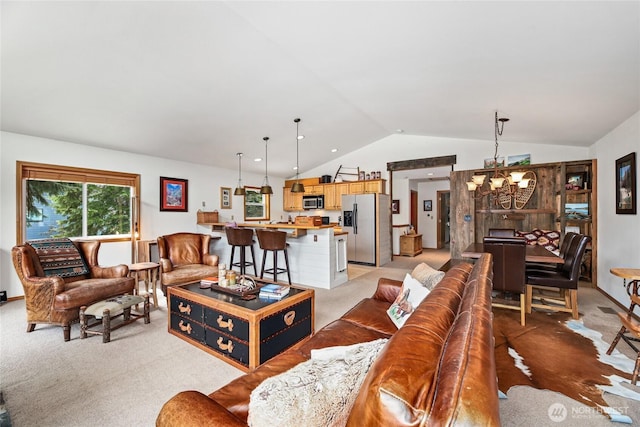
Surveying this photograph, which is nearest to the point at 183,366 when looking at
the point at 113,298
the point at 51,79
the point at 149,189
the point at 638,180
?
the point at 113,298

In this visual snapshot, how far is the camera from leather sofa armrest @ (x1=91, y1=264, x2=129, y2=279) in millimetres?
3307

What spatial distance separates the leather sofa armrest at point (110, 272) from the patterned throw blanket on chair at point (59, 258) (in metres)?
0.08

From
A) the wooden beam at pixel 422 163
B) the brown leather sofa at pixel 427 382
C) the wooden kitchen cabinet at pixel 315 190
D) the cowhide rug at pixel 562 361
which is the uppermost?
the wooden beam at pixel 422 163

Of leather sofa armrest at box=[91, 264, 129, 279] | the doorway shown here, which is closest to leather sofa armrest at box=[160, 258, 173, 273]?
leather sofa armrest at box=[91, 264, 129, 279]

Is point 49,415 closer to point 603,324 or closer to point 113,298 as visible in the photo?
point 113,298

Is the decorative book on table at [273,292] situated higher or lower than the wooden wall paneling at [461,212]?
lower

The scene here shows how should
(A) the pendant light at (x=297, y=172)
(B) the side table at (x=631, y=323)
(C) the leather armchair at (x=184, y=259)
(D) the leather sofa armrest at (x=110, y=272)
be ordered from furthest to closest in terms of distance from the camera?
(A) the pendant light at (x=297, y=172) < (C) the leather armchair at (x=184, y=259) < (D) the leather sofa armrest at (x=110, y=272) < (B) the side table at (x=631, y=323)

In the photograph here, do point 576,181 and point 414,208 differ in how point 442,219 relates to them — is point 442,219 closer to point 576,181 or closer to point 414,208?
point 414,208

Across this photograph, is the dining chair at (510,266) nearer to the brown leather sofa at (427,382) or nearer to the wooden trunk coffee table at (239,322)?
the wooden trunk coffee table at (239,322)

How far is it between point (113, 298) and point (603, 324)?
5162mm

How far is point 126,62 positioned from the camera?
272 cm

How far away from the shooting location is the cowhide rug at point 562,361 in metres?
1.88
